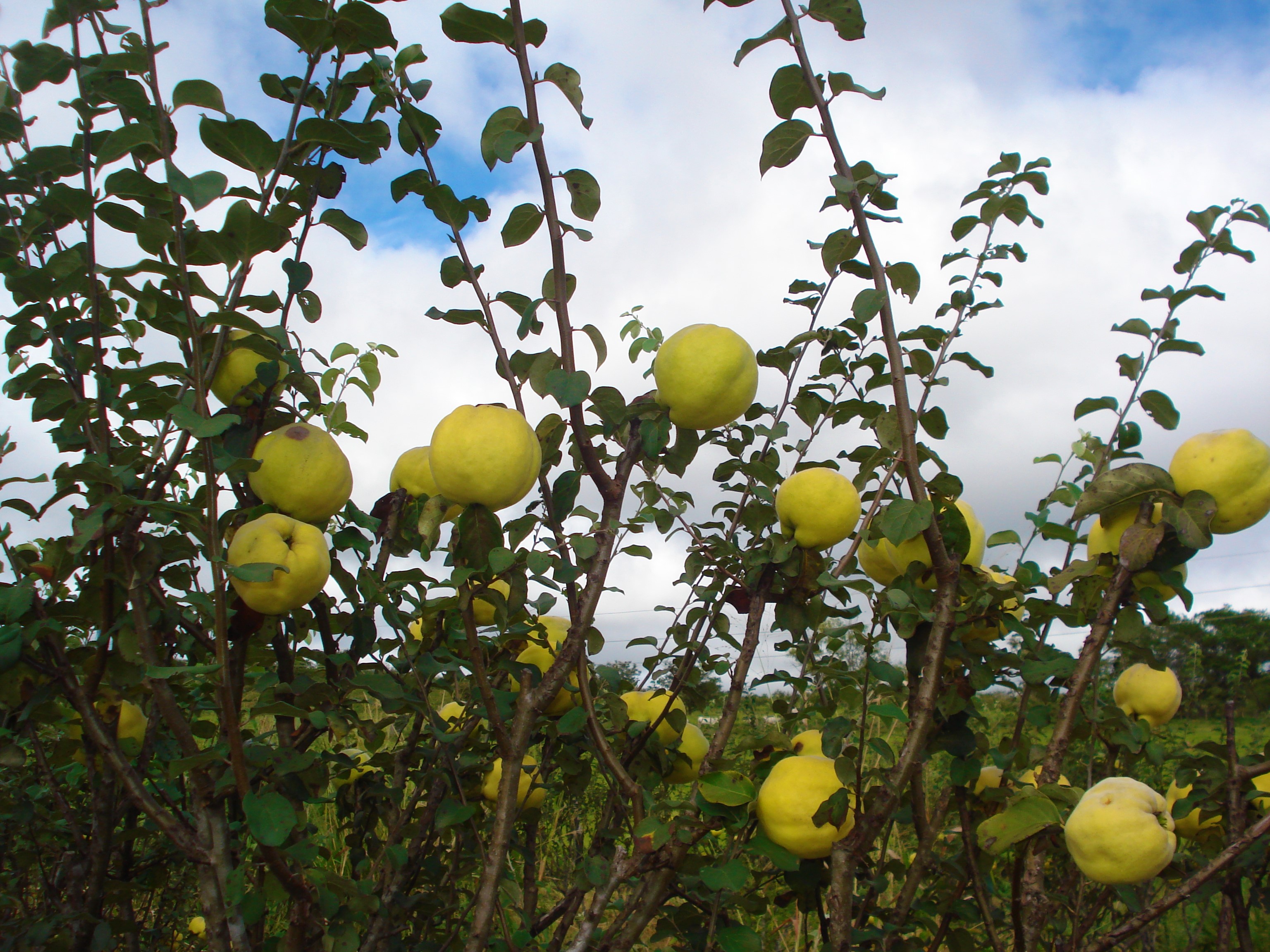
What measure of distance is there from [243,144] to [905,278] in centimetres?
116

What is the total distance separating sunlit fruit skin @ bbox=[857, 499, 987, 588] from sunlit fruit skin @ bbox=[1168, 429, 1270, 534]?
39 cm

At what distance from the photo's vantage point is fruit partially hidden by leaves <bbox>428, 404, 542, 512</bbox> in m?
1.28

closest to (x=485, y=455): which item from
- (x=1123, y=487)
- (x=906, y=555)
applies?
(x=906, y=555)

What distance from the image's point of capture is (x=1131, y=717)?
77.0 inches

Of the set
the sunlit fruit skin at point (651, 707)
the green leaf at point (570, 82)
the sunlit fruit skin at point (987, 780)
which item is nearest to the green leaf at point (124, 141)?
the green leaf at point (570, 82)

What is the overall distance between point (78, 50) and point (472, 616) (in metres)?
1.16

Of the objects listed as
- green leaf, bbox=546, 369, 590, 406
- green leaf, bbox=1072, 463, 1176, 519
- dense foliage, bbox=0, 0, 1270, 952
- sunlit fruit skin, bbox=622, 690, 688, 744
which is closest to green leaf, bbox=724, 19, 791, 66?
dense foliage, bbox=0, 0, 1270, 952

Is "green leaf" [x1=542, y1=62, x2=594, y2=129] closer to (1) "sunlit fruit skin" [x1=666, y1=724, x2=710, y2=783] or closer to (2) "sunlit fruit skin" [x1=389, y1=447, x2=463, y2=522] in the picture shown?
(2) "sunlit fruit skin" [x1=389, y1=447, x2=463, y2=522]

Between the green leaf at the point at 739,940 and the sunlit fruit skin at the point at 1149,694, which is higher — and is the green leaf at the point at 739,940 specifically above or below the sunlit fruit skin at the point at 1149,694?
below

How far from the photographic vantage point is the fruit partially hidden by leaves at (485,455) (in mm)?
1277

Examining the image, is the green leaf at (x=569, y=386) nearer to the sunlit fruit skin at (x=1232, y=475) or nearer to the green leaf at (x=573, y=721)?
the green leaf at (x=573, y=721)

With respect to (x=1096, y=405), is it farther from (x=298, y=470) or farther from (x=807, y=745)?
(x=298, y=470)

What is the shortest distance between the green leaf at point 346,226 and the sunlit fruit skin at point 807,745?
1.33 meters

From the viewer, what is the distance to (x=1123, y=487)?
4.67 ft
